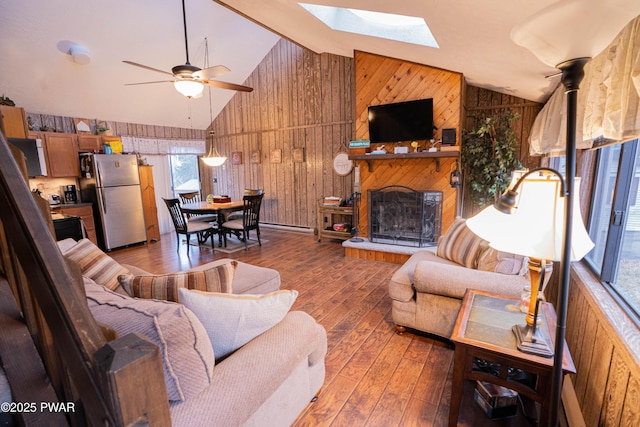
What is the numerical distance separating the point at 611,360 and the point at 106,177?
6246 mm

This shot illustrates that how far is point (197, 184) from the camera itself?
7.64 meters

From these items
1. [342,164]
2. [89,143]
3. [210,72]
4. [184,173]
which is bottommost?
[184,173]

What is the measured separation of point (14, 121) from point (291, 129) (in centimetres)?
416

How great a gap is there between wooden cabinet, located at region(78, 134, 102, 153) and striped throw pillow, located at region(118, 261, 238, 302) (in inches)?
201

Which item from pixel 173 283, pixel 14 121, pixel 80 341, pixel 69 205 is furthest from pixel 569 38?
pixel 69 205

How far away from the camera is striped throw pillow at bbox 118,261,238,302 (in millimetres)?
1344

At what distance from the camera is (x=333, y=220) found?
567cm

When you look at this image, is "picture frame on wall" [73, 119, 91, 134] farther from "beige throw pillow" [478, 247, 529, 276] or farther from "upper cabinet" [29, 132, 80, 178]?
"beige throw pillow" [478, 247, 529, 276]

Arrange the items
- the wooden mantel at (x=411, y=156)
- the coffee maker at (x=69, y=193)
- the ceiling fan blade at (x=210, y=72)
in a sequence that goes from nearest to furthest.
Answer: the ceiling fan blade at (x=210, y=72) → the wooden mantel at (x=411, y=156) → the coffee maker at (x=69, y=193)

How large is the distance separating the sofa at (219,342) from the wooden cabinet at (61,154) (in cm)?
441

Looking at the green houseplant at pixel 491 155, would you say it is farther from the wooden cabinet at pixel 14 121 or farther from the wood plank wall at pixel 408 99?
the wooden cabinet at pixel 14 121

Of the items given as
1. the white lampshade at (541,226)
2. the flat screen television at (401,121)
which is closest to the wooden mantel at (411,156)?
the flat screen television at (401,121)

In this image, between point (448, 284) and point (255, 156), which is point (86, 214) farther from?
point (448, 284)

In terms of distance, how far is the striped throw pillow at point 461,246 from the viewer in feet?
8.32
